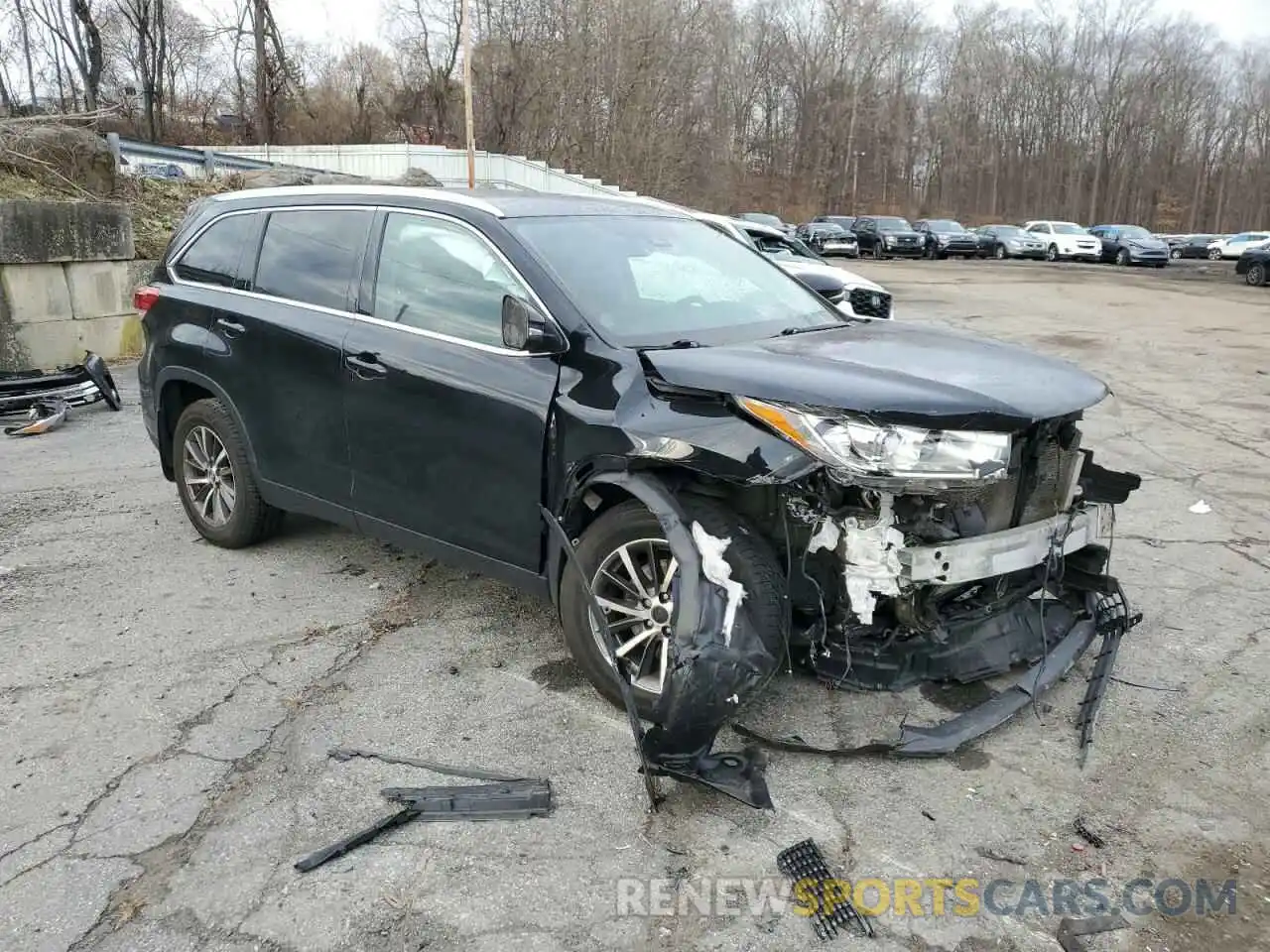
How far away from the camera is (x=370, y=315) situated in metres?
4.23

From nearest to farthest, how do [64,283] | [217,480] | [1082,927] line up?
[1082,927], [217,480], [64,283]

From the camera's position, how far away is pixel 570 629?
3.56 meters

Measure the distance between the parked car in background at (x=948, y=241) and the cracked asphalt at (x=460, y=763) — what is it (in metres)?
36.6

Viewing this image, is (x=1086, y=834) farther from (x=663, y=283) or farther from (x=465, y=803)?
(x=663, y=283)

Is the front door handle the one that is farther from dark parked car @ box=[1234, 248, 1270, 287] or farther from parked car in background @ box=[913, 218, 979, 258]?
parked car in background @ box=[913, 218, 979, 258]

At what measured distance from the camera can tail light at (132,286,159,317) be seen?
5.30 meters

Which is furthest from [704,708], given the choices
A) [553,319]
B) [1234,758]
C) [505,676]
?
[1234,758]

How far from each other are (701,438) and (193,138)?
41.0 metres

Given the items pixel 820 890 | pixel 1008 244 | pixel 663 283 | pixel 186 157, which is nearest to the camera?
pixel 820 890

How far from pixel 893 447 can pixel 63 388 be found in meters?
8.29

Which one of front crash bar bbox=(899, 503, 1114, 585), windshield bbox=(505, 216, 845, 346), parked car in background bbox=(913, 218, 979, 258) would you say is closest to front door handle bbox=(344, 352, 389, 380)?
windshield bbox=(505, 216, 845, 346)

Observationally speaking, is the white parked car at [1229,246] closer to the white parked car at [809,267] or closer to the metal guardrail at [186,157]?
the white parked car at [809,267]

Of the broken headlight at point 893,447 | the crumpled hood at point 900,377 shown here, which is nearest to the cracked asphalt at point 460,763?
the broken headlight at point 893,447

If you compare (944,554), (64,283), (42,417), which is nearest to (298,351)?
(944,554)
